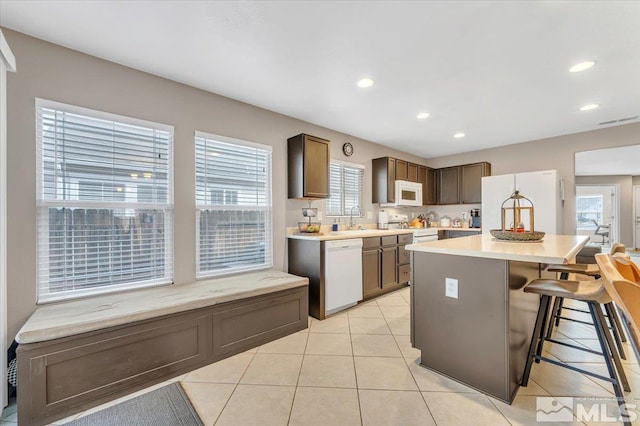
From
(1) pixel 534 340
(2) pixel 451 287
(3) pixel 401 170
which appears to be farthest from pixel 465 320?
(3) pixel 401 170

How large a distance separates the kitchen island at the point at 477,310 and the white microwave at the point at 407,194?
107 inches

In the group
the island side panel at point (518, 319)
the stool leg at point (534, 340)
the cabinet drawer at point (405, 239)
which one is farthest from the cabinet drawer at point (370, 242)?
the stool leg at point (534, 340)

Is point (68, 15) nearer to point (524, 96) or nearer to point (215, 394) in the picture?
point (215, 394)

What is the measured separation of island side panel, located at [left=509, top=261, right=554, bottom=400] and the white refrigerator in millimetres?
2704

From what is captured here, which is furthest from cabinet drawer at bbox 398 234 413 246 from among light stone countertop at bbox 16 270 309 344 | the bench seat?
the bench seat

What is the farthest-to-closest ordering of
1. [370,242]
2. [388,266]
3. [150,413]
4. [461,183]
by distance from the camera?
[461,183], [388,266], [370,242], [150,413]

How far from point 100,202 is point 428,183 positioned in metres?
5.38

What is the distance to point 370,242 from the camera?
3.61 m

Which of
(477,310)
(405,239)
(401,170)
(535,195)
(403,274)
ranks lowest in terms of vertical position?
(403,274)

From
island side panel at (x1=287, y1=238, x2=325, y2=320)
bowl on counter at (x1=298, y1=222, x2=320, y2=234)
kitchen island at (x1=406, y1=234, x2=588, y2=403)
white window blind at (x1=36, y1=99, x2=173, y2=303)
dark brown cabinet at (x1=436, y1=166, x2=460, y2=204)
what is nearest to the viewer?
kitchen island at (x1=406, y1=234, x2=588, y2=403)

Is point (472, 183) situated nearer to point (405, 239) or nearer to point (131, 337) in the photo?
point (405, 239)

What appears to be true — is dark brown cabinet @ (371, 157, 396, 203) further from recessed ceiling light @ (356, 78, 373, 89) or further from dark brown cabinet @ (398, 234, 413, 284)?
recessed ceiling light @ (356, 78, 373, 89)

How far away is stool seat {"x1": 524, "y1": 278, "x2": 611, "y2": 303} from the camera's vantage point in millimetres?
1557

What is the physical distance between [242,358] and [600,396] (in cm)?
253
